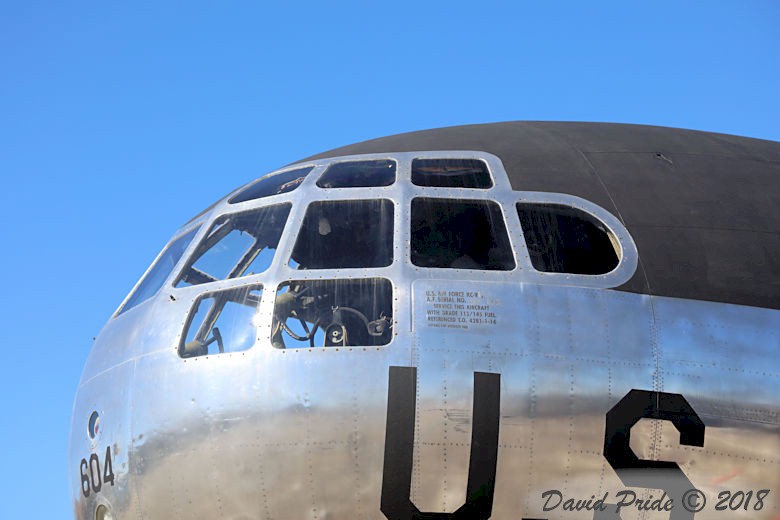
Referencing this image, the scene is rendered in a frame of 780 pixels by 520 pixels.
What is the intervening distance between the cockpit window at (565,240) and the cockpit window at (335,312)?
67.1 inches

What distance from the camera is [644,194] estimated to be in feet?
41.4

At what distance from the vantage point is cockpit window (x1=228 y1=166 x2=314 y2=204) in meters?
13.1

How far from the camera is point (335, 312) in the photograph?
11.5m

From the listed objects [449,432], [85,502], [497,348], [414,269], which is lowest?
[85,502]

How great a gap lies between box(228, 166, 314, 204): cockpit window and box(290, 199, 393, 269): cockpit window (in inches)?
27.7

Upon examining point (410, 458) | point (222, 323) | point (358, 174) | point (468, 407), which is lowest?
point (410, 458)

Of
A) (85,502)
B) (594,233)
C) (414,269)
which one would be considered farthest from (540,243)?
(85,502)

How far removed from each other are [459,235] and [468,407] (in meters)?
2.04

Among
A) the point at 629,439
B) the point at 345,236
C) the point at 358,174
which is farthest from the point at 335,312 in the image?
the point at 629,439

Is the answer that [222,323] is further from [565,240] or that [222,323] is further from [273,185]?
[565,240]

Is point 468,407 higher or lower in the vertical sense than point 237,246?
lower

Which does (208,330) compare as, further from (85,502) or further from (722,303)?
(722,303)

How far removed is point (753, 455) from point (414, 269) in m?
3.94

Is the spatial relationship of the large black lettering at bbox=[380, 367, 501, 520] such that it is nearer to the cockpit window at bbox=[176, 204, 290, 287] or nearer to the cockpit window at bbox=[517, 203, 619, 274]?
the cockpit window at bbox=[517, 203, 619, 274]
